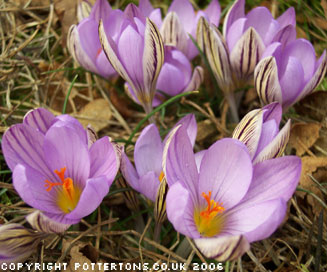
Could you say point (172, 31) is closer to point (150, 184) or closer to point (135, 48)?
point (135, 48)

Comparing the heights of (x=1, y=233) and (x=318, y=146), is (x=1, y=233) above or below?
above

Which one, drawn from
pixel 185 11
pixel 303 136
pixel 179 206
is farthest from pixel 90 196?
pixel 185 11

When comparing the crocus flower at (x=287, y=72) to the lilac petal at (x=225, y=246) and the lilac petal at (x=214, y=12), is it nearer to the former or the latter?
the lilac petal at (x=214, y=12)

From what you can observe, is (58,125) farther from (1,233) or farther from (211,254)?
(211,254)

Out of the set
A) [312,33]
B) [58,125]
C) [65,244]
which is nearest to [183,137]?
[58,125]

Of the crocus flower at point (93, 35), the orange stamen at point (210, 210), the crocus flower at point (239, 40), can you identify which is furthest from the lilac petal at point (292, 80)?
the crocus flower at point (93, 35)

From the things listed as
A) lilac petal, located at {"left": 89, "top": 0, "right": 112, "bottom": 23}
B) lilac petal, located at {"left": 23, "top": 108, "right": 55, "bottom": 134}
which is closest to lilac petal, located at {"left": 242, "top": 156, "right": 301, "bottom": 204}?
lilac petal, located at {"left": 23, "top": 108, "right": 55, "bottom": 134}
